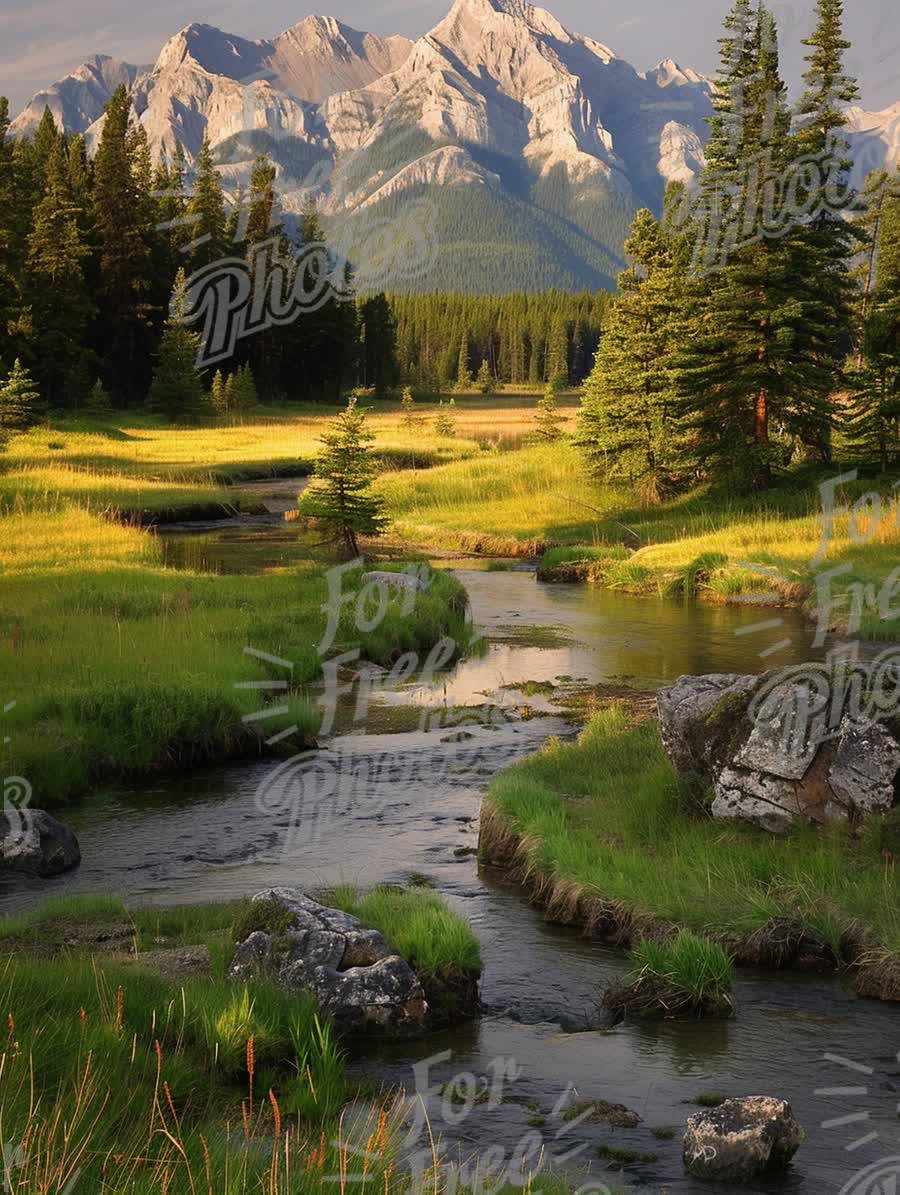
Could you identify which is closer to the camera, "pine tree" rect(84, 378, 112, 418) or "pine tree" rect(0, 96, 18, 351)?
"pine tree" rect(0, 96, 18, 351)

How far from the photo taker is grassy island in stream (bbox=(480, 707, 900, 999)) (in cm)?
998

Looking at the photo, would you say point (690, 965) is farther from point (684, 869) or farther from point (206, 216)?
point (206, 216)

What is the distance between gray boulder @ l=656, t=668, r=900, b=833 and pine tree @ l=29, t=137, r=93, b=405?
6207 cm

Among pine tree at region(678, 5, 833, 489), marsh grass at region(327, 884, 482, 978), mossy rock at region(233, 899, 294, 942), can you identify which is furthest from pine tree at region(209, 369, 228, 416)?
mossy rock at region(233, 899, 294, 942)

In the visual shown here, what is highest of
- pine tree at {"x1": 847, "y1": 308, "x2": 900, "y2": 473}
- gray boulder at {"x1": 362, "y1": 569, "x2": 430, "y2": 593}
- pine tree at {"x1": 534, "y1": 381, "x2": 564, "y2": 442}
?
pine tree at {"x1": 847, "y1": 308, "x2": 900, "y2": 473}

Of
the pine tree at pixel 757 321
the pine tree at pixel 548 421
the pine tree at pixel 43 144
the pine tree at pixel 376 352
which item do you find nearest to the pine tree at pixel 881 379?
the pine tree at pixel 757 321

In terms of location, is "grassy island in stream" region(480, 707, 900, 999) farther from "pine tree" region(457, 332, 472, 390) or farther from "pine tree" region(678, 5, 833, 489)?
"pine tree" region(457, 332, 472, 390)

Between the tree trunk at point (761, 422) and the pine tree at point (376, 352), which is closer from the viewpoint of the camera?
the tree trunk at point (761, 422)

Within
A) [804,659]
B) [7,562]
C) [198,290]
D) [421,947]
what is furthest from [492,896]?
[198,290]

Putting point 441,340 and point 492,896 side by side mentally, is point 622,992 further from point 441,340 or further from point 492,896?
point 441,340

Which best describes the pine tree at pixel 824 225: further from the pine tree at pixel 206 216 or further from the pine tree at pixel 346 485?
the pine tree at pixel 206 216

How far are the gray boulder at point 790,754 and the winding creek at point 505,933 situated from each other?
2.07m

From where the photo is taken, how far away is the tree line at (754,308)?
3881 cm

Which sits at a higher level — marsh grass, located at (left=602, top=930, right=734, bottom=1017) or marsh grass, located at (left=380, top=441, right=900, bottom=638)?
marsh grass, located at (left=380, top=441, right=900, bottom=638)
